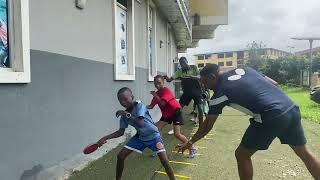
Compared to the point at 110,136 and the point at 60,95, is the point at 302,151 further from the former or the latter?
the point at 60,95

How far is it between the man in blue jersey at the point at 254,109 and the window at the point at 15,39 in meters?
1.90

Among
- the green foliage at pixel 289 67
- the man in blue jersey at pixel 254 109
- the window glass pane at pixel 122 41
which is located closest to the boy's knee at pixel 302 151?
the man in blue jersey at pixel 254 109

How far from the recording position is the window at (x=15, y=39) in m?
4.56

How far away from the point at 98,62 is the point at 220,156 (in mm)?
2563

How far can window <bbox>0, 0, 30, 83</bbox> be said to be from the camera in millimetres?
4562

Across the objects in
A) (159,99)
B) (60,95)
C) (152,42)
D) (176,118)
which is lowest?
(176,118)

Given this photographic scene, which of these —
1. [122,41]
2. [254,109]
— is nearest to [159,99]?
[254,109]

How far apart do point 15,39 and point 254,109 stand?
8.59 ft

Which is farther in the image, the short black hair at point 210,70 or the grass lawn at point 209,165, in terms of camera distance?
the grass lawn at point 209,165

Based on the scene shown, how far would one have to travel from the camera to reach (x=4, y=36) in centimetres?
461

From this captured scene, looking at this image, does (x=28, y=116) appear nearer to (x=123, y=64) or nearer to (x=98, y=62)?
(x=98, y=62)

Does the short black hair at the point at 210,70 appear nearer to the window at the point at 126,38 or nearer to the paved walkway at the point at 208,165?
the paved walkway at the point at 208,165

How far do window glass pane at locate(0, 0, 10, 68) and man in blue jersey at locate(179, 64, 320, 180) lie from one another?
6.88 ft

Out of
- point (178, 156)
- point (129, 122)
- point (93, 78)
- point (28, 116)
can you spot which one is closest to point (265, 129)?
point (129, 122)
